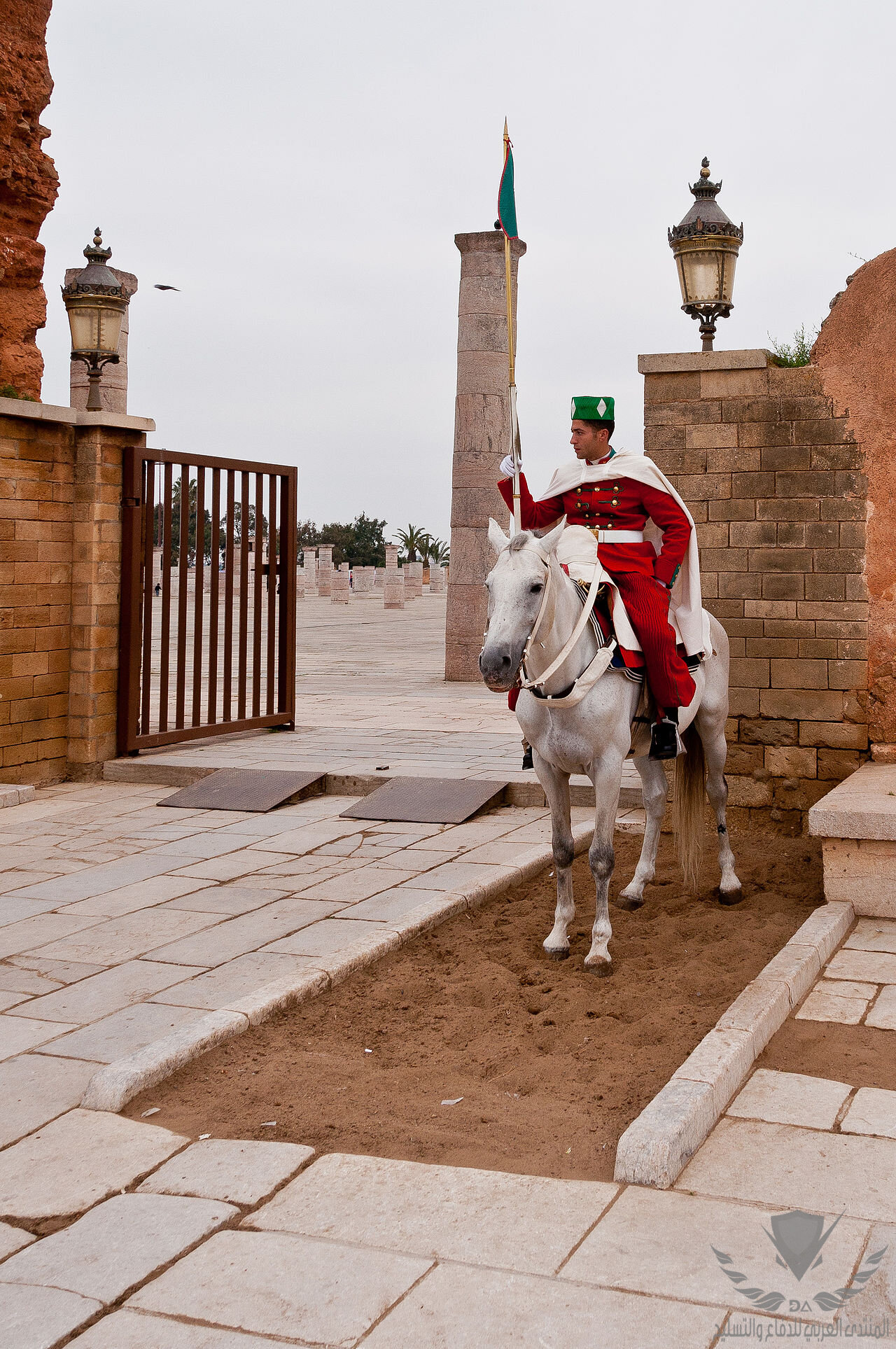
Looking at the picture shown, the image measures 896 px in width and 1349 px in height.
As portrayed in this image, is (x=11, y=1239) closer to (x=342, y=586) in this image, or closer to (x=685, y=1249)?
(x=685, y=1249)

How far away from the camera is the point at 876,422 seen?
6820 mm

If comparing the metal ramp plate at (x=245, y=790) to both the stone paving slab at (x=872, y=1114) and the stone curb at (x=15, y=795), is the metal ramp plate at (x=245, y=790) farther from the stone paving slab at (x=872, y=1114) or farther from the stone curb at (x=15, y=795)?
the stone paving slab at (x=872, y=1114)

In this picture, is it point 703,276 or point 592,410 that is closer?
point 592,410

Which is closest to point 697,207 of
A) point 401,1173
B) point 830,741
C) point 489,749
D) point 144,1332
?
point 830,741

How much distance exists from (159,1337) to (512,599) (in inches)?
99.1

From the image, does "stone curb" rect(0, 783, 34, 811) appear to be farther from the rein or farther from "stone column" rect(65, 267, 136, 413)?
"stone column" rect(65, 267, 136, 413)

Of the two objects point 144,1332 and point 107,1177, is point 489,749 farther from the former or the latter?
point 144,1332

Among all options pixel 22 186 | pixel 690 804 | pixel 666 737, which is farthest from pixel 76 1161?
pixel 22 186

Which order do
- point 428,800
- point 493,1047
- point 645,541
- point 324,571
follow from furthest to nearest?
point 324,571, point 428,800, point 645,541, point 493,1047

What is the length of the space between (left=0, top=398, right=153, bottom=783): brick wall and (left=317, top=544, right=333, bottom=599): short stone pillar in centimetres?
4038

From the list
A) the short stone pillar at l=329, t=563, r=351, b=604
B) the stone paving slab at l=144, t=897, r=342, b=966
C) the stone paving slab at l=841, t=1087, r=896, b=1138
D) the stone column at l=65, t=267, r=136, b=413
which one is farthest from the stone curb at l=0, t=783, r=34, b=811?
the short stone pillar at l=329, t=563, r=351, b=604

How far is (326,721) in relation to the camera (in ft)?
38.6

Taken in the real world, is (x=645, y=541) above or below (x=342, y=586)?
below

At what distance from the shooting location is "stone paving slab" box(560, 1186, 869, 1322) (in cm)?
252
